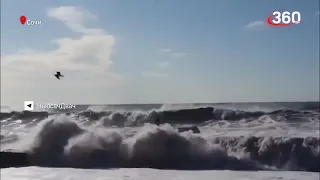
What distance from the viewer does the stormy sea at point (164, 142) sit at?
139 centimetres

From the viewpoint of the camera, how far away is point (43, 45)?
4.91 feet

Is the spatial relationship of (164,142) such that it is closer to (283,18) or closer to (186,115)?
(186,115)

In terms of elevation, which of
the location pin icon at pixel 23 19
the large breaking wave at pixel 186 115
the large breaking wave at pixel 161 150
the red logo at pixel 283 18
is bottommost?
the large breaking wave at pixel 161 150

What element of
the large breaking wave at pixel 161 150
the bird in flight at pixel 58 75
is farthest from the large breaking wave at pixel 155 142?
the bird in flight at pixel 58 75

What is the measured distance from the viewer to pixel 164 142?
144 cm

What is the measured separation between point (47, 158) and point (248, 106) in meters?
0.79

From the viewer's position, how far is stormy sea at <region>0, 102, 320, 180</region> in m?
1.39

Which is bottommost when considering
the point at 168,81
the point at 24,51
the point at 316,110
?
the point at 316,110

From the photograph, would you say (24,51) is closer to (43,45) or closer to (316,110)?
(43,45)

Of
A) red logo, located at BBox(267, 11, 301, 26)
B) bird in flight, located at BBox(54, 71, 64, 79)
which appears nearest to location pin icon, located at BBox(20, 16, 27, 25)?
bird in flight, located at BBox(54, 71, 64, 79)

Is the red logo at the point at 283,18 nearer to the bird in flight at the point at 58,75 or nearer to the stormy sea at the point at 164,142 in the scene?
the stormy sea at the point at 164,142

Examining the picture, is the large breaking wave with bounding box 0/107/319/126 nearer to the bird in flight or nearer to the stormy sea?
the stormy sea

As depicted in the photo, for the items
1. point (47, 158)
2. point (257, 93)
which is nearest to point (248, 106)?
point (257, 93)

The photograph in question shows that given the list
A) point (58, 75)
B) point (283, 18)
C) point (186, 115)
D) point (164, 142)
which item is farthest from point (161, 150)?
point (283, 18)
